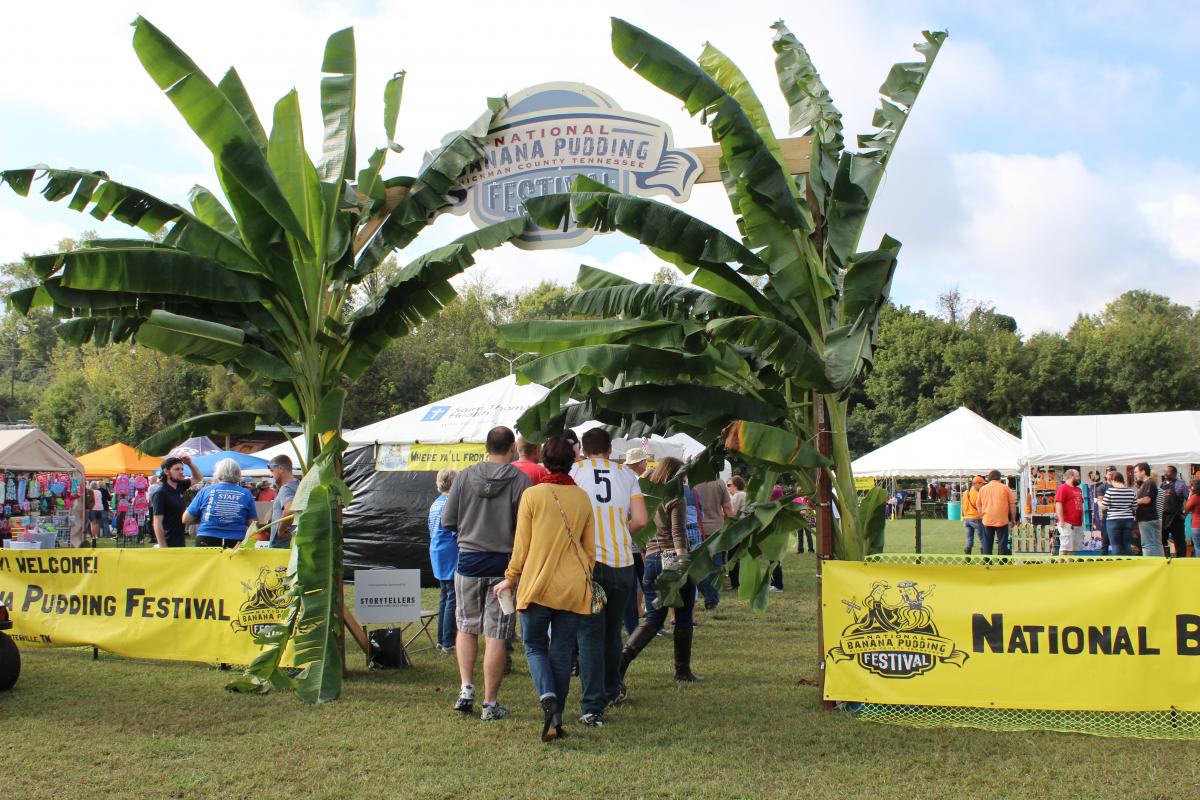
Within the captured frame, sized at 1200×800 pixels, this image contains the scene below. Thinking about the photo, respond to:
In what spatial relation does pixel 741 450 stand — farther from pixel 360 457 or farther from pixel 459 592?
pixel 360 457

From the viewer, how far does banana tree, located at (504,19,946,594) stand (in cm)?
711

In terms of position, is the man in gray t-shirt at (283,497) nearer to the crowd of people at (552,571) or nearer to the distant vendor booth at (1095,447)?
the crowd of people at (552,571)

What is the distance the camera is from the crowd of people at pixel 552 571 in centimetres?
647

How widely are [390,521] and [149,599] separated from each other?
805 centimetres

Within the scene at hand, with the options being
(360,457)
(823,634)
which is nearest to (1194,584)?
(823,634)

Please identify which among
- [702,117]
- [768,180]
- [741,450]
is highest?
[702,117]

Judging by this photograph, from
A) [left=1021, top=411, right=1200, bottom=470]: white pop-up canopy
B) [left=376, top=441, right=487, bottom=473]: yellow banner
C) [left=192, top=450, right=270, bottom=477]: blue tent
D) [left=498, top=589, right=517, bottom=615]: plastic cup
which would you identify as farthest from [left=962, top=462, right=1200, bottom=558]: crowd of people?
[left=192, top=450, right=270, bottom=477]: blue tent

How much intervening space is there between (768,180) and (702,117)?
71 cm

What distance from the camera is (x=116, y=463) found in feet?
95.6

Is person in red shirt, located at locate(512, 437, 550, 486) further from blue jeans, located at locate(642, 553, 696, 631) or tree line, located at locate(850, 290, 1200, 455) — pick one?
tree line, located at locate(850, 290, 1200, 455)

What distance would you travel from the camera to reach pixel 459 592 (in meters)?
7.13

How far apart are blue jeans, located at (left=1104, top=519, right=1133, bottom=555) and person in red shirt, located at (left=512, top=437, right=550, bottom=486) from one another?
41.8ft

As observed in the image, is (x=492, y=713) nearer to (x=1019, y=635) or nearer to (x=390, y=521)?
(x=1019, y=635)

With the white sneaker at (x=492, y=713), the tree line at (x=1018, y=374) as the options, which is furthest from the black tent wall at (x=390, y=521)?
the tree line at (x=1018, y=374)
